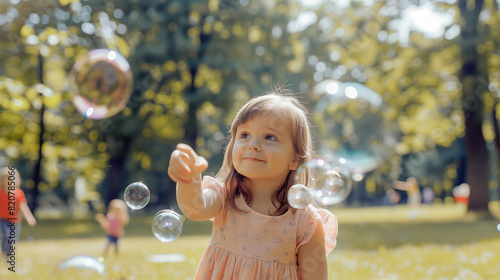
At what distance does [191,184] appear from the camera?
7.80 feet

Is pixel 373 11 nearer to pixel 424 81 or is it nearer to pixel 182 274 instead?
pixel 424 81

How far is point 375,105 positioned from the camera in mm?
6715

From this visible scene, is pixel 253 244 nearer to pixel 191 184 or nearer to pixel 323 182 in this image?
pixel 191 184

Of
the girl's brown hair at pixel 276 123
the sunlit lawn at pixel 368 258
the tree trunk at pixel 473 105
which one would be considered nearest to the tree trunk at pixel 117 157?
the sunlit lawn at pixel 368 258

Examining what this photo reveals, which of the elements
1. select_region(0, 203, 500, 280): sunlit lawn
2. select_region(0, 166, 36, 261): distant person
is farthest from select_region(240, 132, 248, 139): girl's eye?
select_region(0, 166, 36, 261): distant person

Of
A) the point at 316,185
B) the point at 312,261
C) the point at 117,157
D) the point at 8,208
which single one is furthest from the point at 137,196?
the point at 117,157

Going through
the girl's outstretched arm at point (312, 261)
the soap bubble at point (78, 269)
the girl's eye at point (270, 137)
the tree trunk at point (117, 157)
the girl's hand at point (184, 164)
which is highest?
the girl's eye at point (270, 137)

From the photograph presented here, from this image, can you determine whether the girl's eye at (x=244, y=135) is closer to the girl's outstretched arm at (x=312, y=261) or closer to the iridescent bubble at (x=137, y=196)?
the girl's outstretched arm at (x=312, y=261)

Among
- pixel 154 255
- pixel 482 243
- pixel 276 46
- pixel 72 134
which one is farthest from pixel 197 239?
pixel 72 134

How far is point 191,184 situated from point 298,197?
Answer: 0.61 metres

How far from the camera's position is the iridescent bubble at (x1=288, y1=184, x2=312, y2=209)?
272cm

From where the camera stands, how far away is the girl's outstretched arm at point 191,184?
2252 mm

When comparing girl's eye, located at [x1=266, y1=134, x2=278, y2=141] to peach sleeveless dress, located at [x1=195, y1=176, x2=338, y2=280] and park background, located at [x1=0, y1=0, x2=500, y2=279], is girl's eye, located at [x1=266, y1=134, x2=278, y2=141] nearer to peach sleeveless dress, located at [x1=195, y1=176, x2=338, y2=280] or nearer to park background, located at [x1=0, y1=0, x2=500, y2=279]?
peach sleeveless dress, located at [x1=195, y1=176, x2=338, y2=280]

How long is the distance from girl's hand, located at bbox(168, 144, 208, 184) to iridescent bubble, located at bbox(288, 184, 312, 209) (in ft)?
1.98
